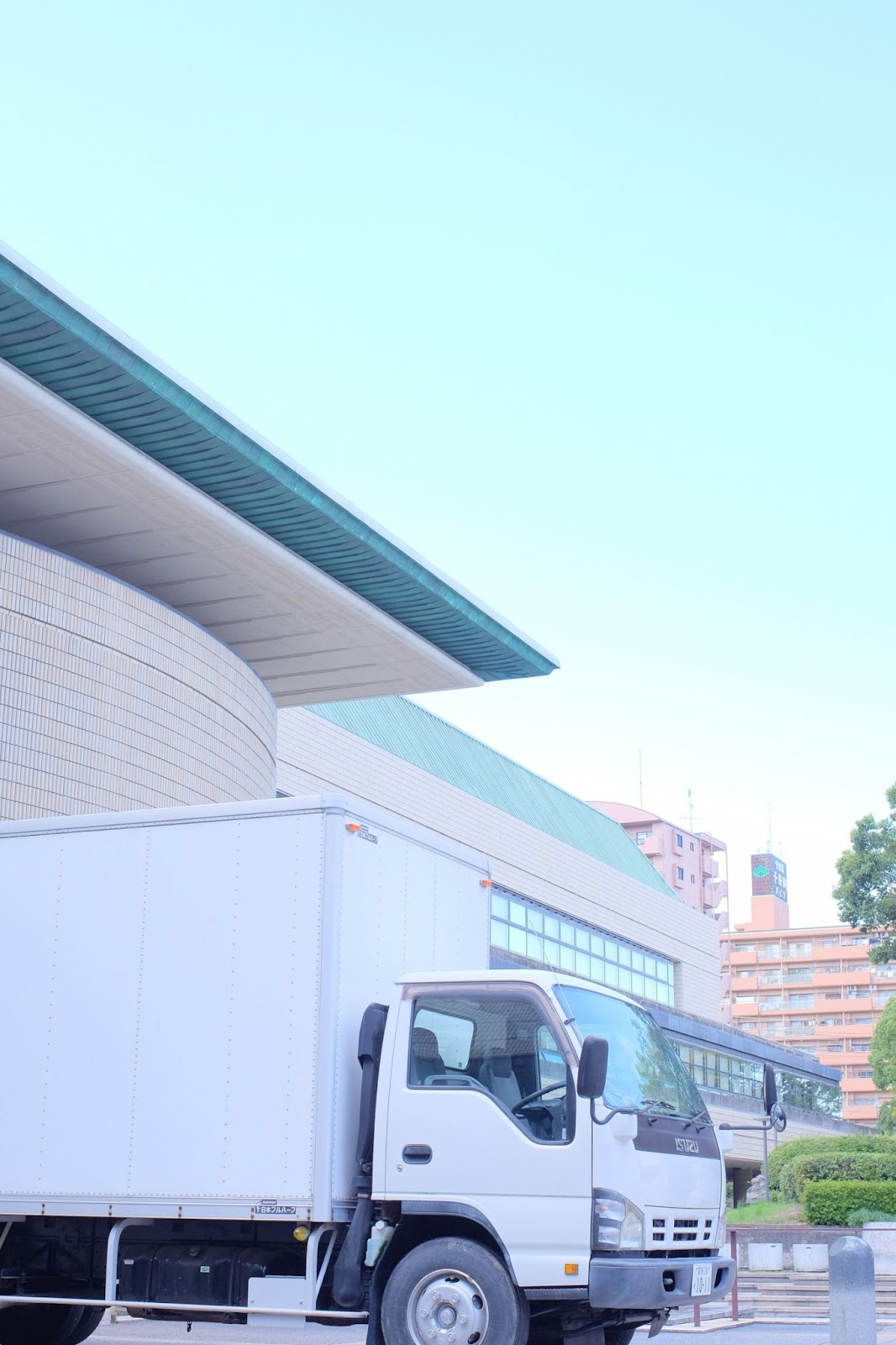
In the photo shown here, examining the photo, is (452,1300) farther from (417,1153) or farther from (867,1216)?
(867,1216)

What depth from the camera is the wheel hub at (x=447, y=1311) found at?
8.52 m

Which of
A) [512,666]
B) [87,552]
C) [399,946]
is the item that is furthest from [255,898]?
[512,666]

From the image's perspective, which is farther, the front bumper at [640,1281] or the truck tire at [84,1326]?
the truck tire at [84,1326]

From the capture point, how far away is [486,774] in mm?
52719

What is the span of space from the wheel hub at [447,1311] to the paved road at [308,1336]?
4438 mm

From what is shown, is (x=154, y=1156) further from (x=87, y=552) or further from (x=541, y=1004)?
(x=87, y=552)

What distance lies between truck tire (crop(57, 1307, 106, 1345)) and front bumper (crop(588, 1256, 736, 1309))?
14.1 feet

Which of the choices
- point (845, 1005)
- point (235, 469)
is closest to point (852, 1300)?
point (235, 469)

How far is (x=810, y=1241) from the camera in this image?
25.2m

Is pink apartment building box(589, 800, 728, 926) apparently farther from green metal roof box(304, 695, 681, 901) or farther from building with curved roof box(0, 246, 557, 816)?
building with curved roof box(0, 246, 557, 816)

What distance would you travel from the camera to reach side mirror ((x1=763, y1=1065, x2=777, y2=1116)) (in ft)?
34.2

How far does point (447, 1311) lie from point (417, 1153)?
84 cm

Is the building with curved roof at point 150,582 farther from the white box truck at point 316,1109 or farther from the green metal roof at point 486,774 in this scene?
the green metal roof at point 486,774

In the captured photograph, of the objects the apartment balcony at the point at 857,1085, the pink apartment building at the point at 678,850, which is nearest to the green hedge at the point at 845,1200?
the pink apartment building at the point at 678,850
